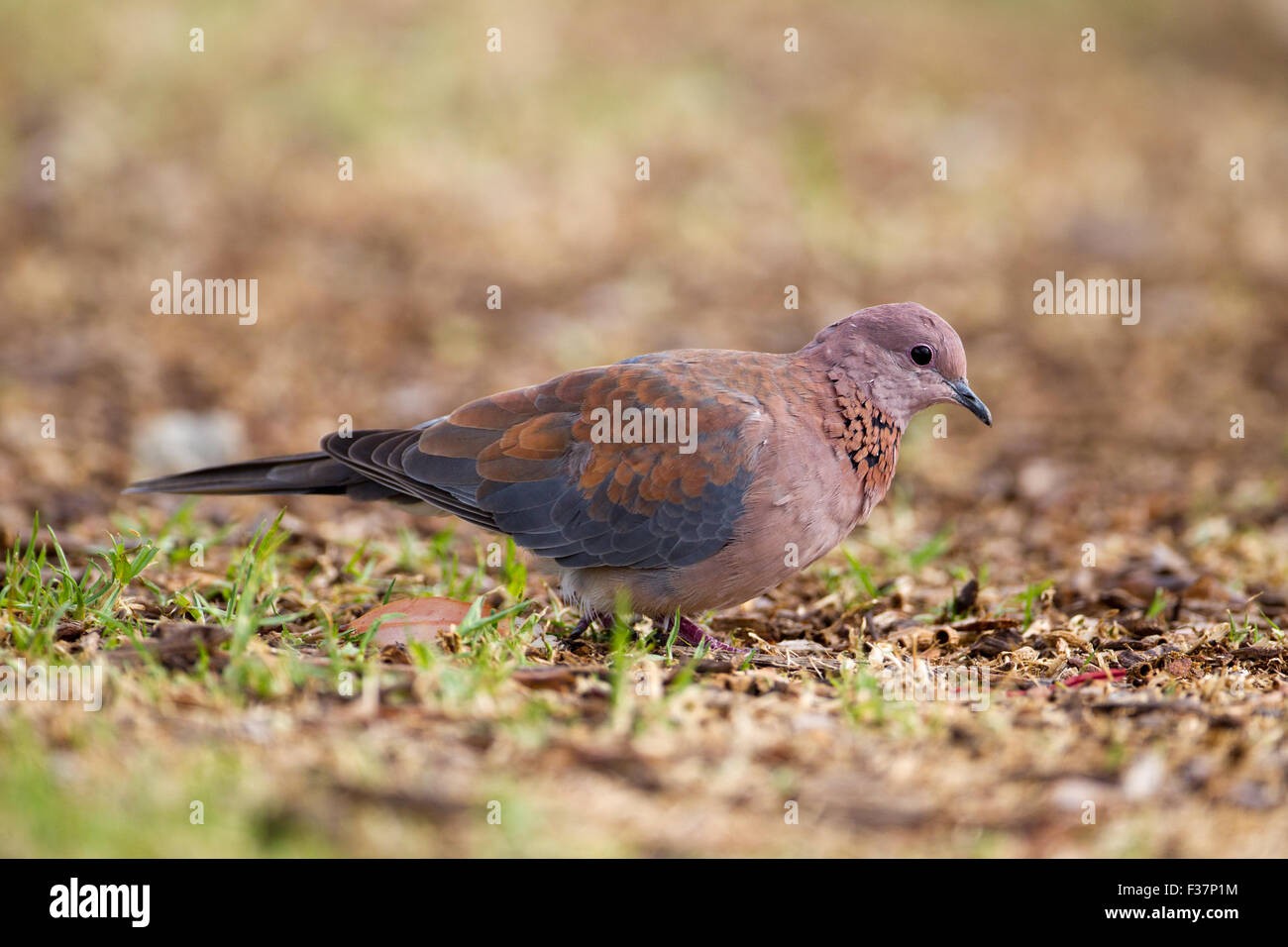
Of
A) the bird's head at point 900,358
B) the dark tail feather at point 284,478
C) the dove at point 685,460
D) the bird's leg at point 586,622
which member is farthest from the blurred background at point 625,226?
the bird's leg at point 586,622

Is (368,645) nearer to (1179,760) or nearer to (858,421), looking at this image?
(858,421)

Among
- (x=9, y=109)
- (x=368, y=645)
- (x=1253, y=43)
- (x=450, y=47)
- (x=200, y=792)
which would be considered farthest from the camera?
(x=1253, y=43)

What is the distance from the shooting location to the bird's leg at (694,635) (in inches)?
175

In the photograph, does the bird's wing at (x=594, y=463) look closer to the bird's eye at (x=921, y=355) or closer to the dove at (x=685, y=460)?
the dove at (x=685, y=460)

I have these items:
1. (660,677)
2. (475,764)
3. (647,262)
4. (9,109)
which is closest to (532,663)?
(660,677)

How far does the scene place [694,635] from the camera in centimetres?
452

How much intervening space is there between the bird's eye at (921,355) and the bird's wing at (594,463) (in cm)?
60

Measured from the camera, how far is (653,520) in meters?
4.26

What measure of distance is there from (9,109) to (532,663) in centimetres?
819

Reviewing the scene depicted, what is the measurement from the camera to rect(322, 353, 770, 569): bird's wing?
166 inches

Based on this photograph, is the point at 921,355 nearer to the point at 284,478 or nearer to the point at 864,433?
the point at 864,433

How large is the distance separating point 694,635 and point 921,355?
125 cm

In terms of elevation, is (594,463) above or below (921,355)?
below

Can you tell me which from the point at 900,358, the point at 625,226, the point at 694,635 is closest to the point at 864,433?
the point at 900,358
